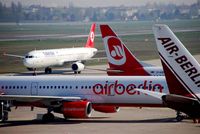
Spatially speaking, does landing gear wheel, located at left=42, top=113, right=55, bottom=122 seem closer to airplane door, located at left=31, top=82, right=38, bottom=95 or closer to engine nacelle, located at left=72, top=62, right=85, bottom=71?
airplane door, located at left=31, top=82, right=38, bottom=95

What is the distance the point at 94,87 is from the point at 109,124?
3177 millimetres

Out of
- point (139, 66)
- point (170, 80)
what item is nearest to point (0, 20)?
point (139, 66)

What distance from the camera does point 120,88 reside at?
3809 cm

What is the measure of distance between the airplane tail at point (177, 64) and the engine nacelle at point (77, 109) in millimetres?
15408

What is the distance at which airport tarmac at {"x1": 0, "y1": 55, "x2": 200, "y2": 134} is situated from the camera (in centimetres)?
3378

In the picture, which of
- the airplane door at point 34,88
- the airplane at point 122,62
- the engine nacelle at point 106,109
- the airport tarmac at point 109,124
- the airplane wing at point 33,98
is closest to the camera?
the airport tarmac at point 109,124

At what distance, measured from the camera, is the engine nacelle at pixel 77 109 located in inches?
1469

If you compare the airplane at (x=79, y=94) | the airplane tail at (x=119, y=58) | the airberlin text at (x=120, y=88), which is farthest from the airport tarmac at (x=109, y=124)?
the airplane tail at (x=119, y=58)

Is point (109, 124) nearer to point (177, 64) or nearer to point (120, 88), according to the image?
point (120, 88)

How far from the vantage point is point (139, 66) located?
45.8 m

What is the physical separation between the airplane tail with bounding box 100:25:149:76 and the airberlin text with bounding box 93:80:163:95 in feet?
23.0

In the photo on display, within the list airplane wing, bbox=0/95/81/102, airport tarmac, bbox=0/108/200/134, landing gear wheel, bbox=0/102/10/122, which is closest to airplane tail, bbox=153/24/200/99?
airport tarmac, bbox=0/108/200/134

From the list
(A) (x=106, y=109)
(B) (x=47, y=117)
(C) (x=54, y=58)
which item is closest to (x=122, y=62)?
(A) (x=106, y=109)

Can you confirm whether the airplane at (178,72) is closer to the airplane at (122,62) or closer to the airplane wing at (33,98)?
the airplane wing at (33,98)
